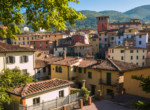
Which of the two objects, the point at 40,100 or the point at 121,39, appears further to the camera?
the point at 121,39

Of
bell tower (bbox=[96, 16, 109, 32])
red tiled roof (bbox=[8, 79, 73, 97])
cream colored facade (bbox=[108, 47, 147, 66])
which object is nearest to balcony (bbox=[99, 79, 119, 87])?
red tiled roof (bbox=[8, 79, 73, 97])

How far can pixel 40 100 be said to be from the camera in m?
17.7

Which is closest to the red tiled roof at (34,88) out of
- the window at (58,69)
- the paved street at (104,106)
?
the paved street at (104,106)

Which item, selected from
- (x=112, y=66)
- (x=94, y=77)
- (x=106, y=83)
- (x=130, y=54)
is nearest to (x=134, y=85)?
(x=106, y=83)

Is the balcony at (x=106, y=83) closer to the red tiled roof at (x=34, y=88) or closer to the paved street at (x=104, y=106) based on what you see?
the paved street at (x=104, y=106)

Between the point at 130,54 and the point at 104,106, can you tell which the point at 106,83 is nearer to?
the point at 104,106

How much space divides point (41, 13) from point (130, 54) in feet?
150

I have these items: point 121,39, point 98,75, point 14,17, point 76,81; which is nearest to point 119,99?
point 98,75

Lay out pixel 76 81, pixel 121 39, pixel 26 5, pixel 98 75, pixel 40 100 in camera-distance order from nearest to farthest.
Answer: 1. pixel 26 5
2. pixel 40 100
3. pixel 98 75
4. pixel 76 81
5. pixel 121 39

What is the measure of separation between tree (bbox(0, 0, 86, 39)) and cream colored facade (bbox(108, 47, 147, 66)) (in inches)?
1748

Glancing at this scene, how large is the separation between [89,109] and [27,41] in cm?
7361

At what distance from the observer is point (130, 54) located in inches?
1996

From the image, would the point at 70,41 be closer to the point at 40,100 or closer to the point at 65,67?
the point at 65,67

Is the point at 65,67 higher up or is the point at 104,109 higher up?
the point at 65,67
